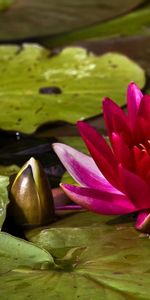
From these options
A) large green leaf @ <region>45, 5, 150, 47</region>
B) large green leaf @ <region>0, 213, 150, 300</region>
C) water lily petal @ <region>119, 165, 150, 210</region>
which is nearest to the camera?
large green leaf @ <region>0, 213, 150, 300</region>

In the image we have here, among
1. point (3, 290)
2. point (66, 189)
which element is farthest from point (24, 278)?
point (66, 189)

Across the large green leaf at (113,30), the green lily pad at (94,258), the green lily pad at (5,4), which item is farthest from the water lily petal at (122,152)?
the green lily pad at (5,4)

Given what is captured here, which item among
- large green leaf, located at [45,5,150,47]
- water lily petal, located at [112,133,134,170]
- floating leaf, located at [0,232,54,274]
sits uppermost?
water lily petal, located at [112,133,134,170]

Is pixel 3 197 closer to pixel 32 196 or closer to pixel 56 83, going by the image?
pixel 32 196

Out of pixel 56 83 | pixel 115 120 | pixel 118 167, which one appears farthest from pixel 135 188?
pixel 56 83

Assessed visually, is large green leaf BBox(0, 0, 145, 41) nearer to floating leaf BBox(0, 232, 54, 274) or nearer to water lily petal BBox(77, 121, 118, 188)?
water lily petal BBox(77, 121, 118, 188)

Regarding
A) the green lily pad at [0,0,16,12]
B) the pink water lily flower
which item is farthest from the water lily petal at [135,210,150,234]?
the green lily pad at [0,0,16,12]

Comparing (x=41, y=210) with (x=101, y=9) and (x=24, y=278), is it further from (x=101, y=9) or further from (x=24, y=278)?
(x=101, y=9)
